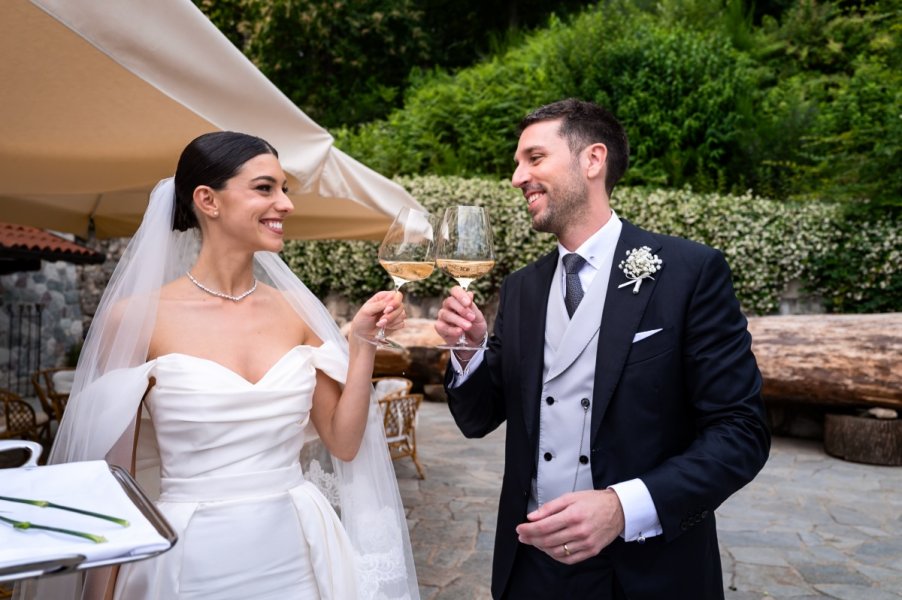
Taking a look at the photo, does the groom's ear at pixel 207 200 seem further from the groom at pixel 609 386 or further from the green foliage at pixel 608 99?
the green foliage at pixel 608 99

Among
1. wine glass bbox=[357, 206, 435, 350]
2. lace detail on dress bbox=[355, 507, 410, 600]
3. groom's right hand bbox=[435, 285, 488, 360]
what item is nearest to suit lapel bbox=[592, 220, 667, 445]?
groom's right hand bbox=[435, 285, 488, 360]

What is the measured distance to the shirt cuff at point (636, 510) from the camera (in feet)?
5.43

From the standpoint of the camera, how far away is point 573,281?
222 centimetres

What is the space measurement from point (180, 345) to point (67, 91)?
94cm

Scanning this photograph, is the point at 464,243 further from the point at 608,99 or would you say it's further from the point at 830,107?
the point at 830,107

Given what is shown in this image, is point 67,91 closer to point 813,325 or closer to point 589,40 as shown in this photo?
point 813,325

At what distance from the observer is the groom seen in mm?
1774

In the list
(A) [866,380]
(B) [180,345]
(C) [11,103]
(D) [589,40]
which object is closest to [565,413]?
(B) [180,345]

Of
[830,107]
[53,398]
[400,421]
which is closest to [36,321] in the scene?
[53,398]

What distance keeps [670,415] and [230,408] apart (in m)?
1.28

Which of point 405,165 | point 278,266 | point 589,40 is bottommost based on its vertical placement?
point 278,266

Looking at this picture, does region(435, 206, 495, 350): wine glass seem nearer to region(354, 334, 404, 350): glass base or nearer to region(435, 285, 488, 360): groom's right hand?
region(435, 285, 488, 360): groom's right hand

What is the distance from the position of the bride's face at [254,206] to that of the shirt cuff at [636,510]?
50.7 inches

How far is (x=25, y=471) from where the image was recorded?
156 centimetres
